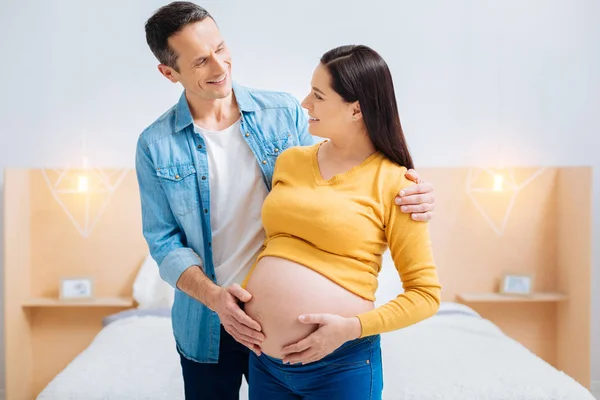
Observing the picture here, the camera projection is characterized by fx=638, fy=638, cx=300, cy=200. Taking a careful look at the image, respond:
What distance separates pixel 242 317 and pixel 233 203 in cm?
33

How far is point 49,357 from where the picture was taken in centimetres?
327

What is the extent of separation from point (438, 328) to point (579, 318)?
0.90 metres

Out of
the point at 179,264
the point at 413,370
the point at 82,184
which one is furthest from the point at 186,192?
the point at 82,184

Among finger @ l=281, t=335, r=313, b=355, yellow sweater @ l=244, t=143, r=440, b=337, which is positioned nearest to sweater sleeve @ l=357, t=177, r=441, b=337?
yellow sweater @ l=244, t=143, r=440, b=337

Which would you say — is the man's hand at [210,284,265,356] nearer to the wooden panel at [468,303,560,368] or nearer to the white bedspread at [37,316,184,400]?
the white bedspread at [37,316,184,400]

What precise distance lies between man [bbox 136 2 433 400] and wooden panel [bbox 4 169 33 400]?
5.98ft

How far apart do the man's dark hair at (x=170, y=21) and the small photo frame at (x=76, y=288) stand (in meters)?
1.99

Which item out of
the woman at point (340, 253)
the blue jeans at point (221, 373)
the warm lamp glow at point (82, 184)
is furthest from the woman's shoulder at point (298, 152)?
the warm lamp glow at point (82, 184)

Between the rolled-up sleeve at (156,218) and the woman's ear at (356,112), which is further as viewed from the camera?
the rolled-up sleeve at (156,218)

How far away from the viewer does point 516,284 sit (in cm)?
324

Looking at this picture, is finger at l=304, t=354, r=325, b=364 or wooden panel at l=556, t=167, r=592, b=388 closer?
finger at l=304, t=354, r=325, b=364

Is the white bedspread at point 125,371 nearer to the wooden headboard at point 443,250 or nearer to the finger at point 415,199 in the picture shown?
the wooden headboard at point 443,250

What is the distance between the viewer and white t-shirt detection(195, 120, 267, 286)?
1495 mm

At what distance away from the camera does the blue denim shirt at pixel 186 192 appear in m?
1.50
